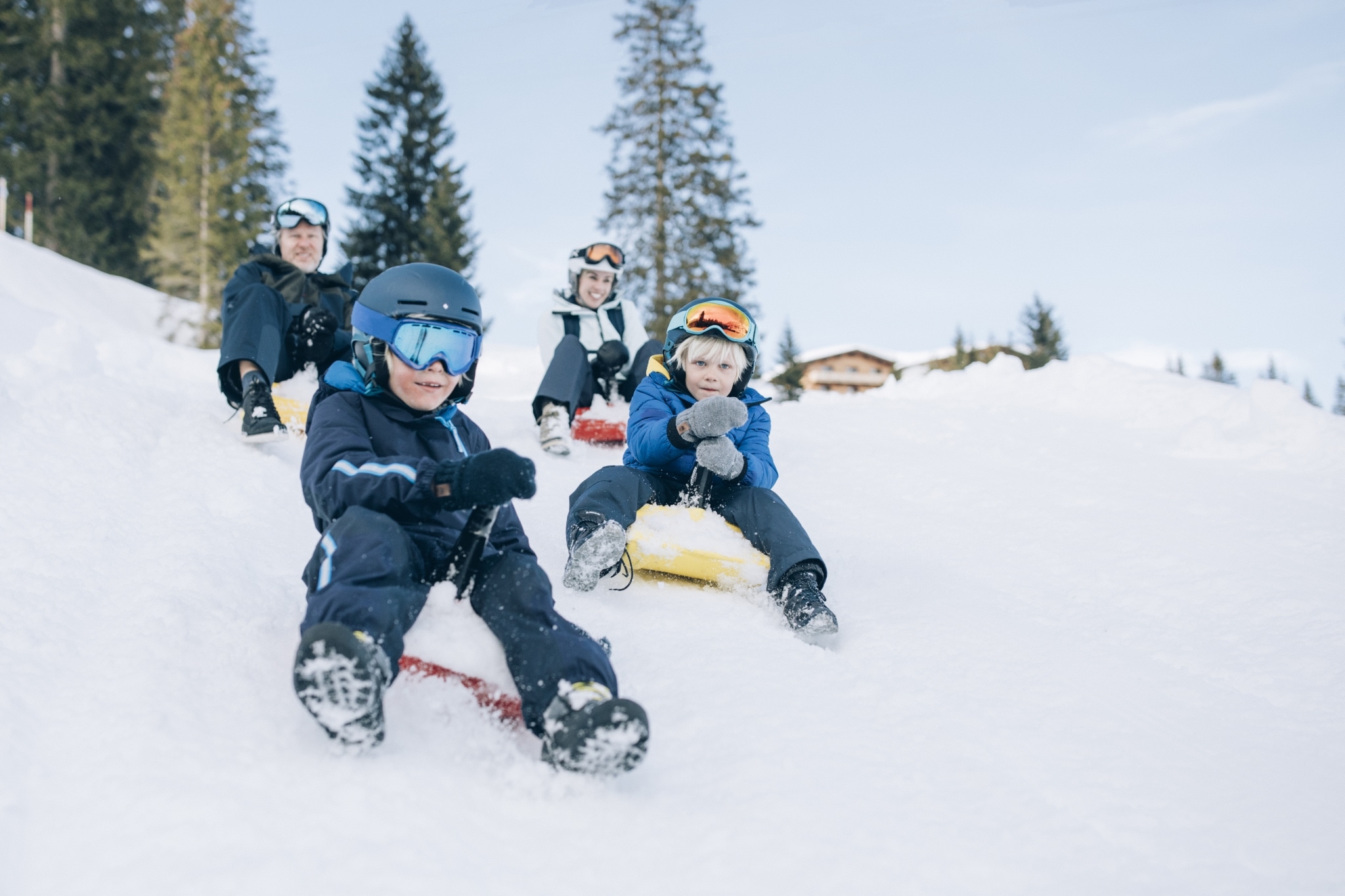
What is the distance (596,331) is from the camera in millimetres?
5535

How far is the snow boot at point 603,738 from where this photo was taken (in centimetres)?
151

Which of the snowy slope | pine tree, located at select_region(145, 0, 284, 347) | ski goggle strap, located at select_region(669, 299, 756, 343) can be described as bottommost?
the snowy slope

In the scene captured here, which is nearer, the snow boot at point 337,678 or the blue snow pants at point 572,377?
the snow boot at point 337,678

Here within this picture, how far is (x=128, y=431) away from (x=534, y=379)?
1232 centimetres

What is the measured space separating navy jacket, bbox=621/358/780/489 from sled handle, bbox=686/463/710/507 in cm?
6

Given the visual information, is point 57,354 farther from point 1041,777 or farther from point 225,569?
point 1041,777

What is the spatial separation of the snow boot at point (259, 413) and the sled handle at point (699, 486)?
2.27 m

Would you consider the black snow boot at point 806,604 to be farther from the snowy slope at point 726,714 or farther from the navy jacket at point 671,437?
the navy jacket at point 671,437

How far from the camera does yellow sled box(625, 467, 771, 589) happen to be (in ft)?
9.04

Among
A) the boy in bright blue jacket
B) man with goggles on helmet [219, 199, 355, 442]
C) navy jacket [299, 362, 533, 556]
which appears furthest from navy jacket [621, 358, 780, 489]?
man with goggles on helmet [219, 199, 355, 442]

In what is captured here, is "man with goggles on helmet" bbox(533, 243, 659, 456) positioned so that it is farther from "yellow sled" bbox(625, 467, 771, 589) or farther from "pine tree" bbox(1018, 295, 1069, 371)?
"pine tree" bbox(1018, 295, 1069, 371)

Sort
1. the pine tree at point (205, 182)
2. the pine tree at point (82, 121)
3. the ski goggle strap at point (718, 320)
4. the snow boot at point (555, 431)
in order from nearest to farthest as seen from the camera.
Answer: the ski goggle strap at point (718, 320)
the snow boot at point (555, 431)
the pine tree at point (205, 182)
the pine tree at point (82, 121)

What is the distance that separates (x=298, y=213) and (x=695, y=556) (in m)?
3.40

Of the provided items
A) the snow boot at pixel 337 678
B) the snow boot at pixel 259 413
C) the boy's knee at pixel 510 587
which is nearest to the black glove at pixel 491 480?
the boy's knee at pixel 510 587
